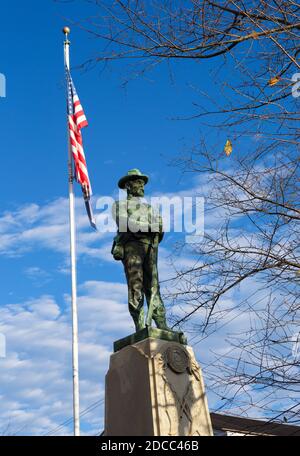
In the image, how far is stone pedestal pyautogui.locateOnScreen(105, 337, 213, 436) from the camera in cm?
657

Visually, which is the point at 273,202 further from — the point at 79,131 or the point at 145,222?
the point at 79,131

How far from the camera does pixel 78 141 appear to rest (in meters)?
14.3

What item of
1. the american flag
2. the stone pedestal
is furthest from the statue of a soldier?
the american flag

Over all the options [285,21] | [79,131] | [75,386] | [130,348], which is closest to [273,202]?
[285,21]

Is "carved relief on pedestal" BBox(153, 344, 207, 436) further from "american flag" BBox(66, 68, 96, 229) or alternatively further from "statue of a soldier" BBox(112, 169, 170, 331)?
"american flag" BBox(66, 68, 96, 229)

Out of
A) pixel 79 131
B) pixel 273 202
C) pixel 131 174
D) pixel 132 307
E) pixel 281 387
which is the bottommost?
pixel 281 387

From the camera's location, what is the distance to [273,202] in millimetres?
6484

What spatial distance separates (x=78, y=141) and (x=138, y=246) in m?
6.98

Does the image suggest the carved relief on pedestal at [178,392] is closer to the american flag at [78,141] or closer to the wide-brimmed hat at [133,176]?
the wide-brimmed hat at [133,176]

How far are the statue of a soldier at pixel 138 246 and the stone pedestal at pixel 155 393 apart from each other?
2.20 ft

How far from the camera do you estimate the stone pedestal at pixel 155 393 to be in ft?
21.6

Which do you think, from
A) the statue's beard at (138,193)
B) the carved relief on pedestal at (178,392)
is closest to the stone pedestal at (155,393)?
the carved relief on pedestal at (178,392)
